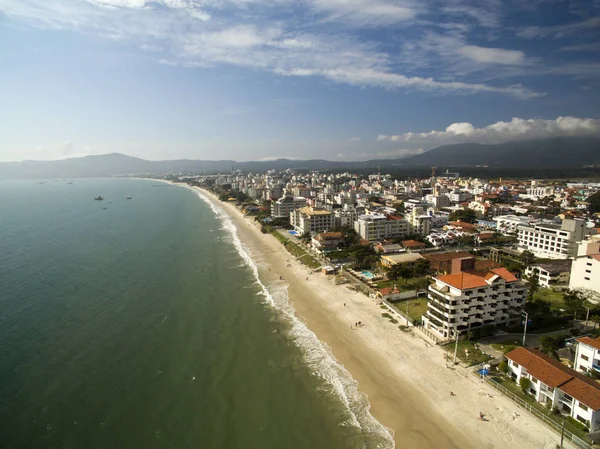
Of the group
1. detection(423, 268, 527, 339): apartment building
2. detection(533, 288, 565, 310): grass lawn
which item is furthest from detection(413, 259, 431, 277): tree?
detection(423, 268, 527, 339): apartment building

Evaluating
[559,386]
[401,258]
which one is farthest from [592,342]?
[401,258]

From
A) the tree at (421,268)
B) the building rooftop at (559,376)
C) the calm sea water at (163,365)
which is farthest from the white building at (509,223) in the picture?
the building rooftop at (559,376)

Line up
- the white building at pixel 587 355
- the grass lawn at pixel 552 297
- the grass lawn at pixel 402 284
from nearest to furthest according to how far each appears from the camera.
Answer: the white building at pixel 587 355, the grass lawn at pixel 552 297, the grass lawn at pixel 402 284

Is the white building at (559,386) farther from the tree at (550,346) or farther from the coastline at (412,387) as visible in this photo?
the tree at (550,346)

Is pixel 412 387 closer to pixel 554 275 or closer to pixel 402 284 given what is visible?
pixel 402 284

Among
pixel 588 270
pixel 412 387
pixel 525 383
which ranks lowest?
pixel 412 387

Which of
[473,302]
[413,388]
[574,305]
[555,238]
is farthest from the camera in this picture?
[555,238]

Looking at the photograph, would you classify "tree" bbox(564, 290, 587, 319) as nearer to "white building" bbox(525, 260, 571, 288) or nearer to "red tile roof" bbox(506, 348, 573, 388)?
"white building" bbox(525, 260, 571, 288)
